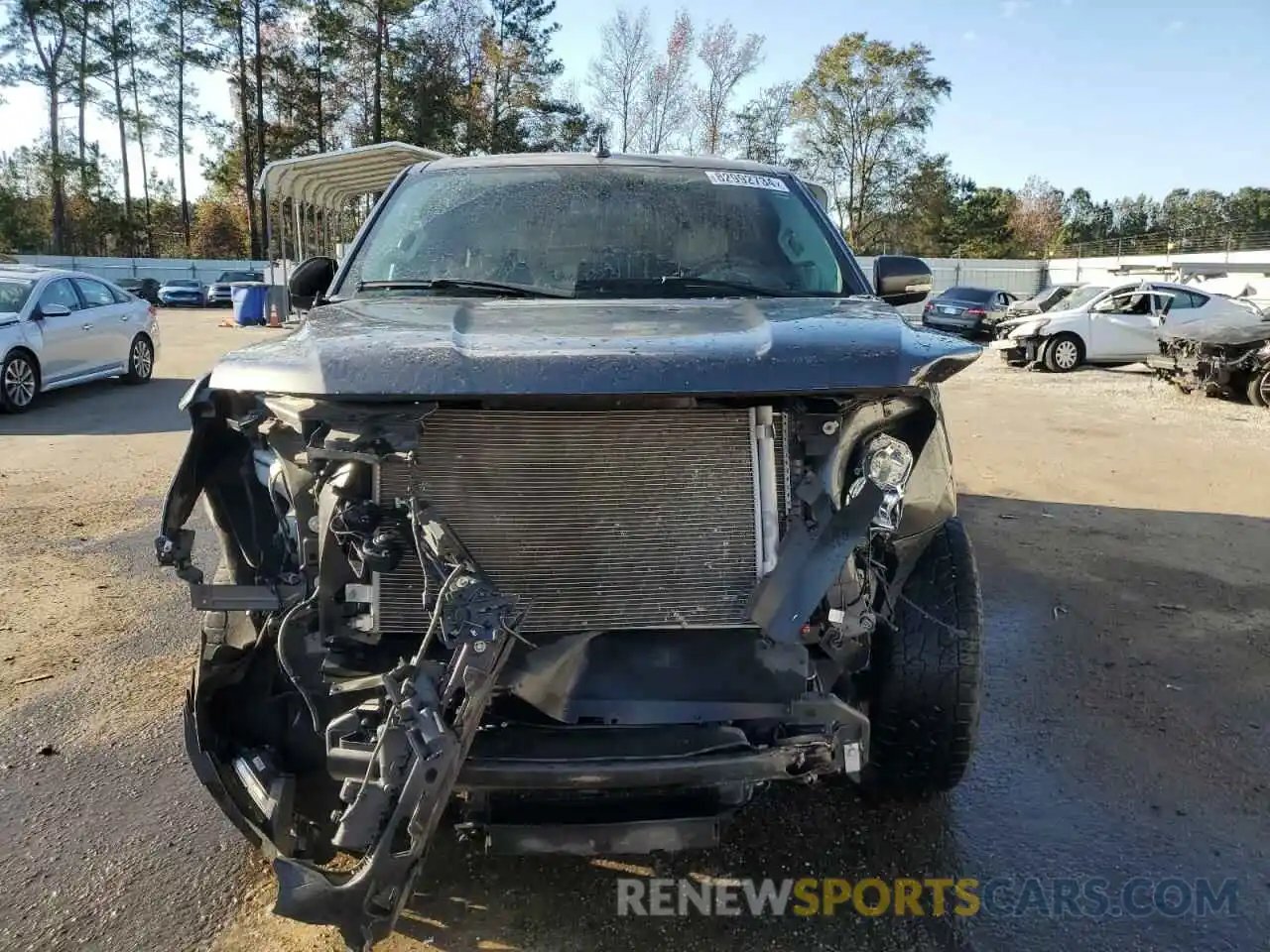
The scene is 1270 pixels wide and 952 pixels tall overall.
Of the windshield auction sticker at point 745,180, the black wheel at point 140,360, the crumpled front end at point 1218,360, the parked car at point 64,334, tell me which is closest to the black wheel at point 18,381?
the parked car at point 64,334

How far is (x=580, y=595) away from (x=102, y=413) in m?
10.0

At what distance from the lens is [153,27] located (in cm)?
4753

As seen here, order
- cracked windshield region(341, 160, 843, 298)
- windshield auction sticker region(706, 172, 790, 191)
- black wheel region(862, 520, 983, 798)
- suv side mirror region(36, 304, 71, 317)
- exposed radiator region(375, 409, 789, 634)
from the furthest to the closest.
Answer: suv side mirror region(36, 304, 71, 317) → windshield auction sticker region(706, 172, 790, 191) → cracked windshield region(341, 160, 843, 298) → black wheel region(862, 520, 983, 798) → exposed radiator region(375, 409, 789, 634)

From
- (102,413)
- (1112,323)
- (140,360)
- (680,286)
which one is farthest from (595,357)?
(1112,323)

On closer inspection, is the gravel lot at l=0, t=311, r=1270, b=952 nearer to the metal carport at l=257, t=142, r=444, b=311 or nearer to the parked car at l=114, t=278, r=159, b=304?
the metal carport at l=257, t=142, r=444, b=311

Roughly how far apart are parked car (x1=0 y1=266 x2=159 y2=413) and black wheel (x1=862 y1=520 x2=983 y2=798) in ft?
33.8

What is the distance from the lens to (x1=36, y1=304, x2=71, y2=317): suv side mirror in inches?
421

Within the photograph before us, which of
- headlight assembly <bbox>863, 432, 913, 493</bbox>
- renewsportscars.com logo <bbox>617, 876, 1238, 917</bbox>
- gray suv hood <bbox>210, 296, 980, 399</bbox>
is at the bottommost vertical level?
renewsportscars.com logo <bbox>617, 876, 1238, 917</bbox>

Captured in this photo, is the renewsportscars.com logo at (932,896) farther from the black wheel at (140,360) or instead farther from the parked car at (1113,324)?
the parked car at (1113,324)

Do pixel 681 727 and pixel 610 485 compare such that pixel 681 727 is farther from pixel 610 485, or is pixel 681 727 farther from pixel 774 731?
pixel 610 485

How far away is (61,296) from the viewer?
11.2 meters

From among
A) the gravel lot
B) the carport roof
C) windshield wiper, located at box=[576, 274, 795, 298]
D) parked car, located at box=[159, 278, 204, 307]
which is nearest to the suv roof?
windshield wiper, located at box=[576, 274, 795, 298]

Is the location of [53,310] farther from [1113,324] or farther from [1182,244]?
[1182,244]

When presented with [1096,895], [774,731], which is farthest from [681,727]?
[1096,895]
